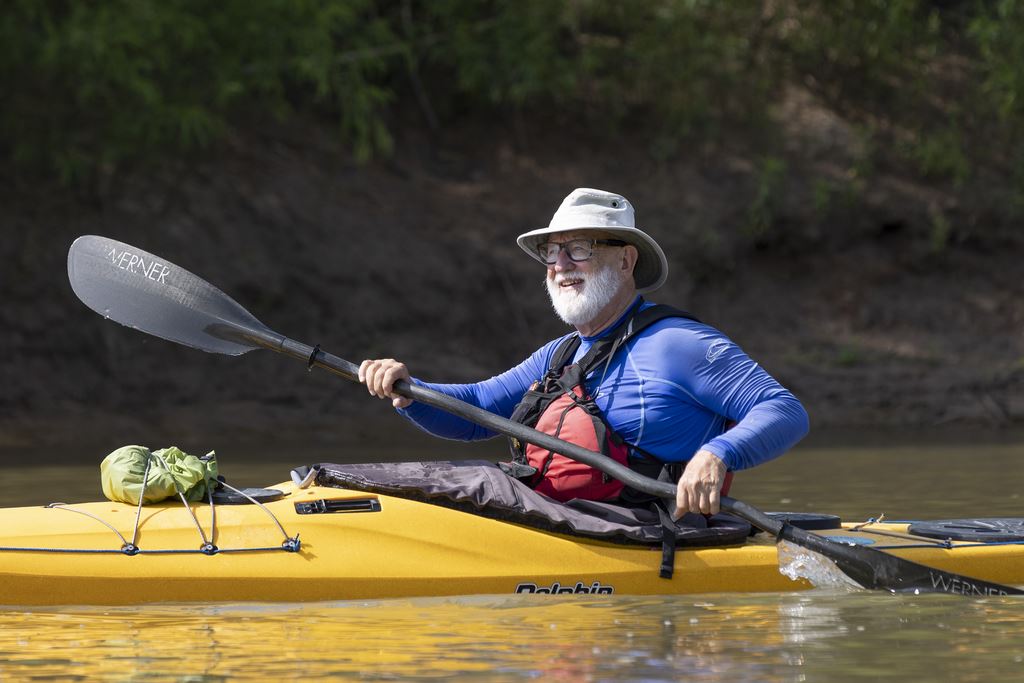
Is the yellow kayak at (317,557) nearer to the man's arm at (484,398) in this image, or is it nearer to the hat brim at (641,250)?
the man's arm at (484,398)

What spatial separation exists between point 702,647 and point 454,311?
27.1 ft

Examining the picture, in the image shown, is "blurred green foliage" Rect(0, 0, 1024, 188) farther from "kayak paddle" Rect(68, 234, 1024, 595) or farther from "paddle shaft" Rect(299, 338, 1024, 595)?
"paddle shaft" Rect(299, 338, 1024, 595)

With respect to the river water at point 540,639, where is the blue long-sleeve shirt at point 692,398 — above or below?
above

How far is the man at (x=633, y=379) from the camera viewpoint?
4.11 meters

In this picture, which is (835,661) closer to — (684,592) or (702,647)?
(702,647)

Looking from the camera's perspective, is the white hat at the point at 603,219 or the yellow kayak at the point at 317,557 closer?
the yellow kayak at the point at 317,557

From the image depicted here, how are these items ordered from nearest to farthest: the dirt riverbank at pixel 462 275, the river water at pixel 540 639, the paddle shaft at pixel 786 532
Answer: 1. the river water at pixel 540 639
2. the paddle shaft at pixel 786 532
3. the dirt riverbank at pixel 462 275

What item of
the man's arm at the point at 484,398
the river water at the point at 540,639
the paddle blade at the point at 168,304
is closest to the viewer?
the river water at the point at 540,639

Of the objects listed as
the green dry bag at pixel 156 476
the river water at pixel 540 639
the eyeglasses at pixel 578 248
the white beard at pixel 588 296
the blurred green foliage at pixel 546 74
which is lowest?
the river water at pixel 540 639

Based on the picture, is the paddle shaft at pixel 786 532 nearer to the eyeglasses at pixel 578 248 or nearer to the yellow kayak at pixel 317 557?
the yellow kayak at pixel 317 557

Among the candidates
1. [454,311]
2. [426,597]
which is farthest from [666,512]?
[454,311]

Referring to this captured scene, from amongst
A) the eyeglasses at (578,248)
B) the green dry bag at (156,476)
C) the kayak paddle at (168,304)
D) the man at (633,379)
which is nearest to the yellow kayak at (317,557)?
the green dry bag at (156,476)

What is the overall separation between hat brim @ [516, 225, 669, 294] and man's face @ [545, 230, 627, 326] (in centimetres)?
5

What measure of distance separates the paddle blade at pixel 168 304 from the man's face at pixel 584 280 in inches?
41.6
